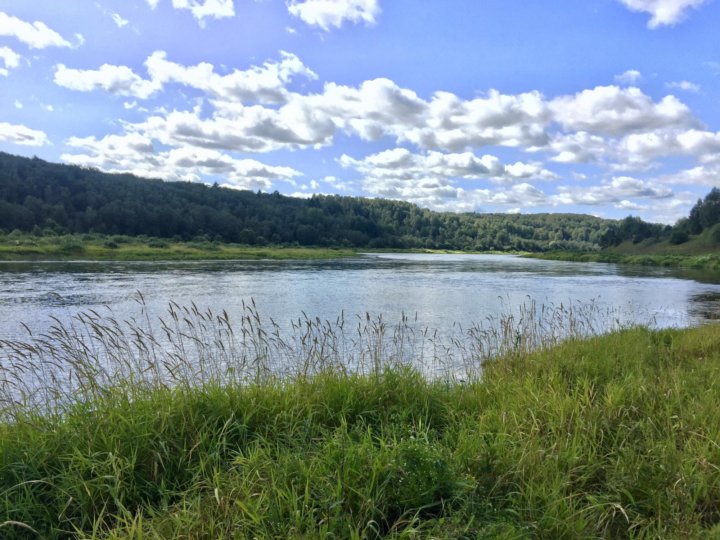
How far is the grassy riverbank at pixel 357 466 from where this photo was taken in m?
3.34

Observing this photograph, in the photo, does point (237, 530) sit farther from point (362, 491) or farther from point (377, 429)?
point (377, 429)

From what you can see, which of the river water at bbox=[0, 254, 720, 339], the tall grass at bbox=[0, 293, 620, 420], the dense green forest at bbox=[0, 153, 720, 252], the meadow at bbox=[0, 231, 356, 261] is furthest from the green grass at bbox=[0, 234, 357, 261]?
the tall grass at bbox=[0, 293, 620, 420]

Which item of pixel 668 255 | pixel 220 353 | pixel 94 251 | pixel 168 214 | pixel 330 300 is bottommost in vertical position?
pixel 330 300

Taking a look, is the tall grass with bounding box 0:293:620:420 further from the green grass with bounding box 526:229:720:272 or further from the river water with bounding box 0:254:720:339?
the green grass with bounding box 526:229:720:272

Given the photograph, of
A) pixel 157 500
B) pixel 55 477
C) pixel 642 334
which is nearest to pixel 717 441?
pixel 157 500

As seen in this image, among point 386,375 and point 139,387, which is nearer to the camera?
point 139,387

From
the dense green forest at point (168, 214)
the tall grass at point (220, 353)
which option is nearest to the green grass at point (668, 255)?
the dense green forest at point (168, 214)

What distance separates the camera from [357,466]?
147 inches

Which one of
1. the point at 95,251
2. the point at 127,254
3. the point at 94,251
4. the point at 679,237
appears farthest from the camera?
the point at 679,237

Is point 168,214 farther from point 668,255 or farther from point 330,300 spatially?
point 668,255

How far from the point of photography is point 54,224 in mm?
104875

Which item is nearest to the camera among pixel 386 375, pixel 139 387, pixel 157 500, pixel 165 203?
pixel 157 500

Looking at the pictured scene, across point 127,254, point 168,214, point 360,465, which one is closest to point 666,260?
point 127,254

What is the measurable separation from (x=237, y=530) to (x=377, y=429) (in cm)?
233
